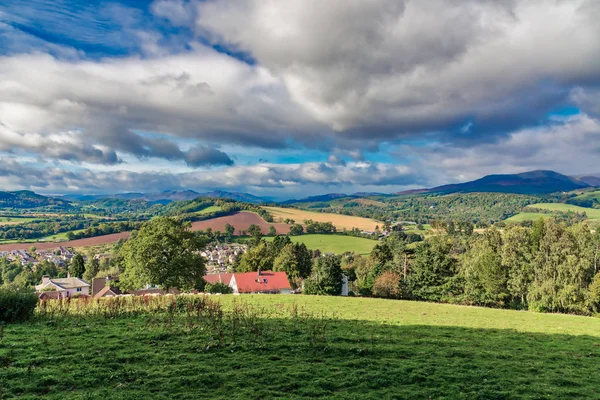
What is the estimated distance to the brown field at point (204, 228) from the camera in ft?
413

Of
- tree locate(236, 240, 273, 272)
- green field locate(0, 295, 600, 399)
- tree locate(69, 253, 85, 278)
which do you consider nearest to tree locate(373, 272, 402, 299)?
tree locate(236, 240, 273, 272)

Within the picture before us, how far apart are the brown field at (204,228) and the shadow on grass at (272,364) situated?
120m

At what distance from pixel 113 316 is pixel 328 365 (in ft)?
45.0

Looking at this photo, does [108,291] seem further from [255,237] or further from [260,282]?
[255,237]

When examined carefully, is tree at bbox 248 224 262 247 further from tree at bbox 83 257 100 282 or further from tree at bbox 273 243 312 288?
tree at bbox 83 257 100 282

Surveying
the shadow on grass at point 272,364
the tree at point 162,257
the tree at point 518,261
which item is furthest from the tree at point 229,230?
the shadow on grass at point 272,364

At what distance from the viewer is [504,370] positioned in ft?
38.0

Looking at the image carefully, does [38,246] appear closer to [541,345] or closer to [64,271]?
[64,271]

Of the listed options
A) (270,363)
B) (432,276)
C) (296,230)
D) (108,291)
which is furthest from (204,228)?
(270,363)

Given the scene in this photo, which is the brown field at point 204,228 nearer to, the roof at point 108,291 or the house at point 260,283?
the house at point 260,283

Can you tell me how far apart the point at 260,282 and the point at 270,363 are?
179 ft

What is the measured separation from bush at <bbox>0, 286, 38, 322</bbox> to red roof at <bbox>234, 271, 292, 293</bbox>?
46.0 metres

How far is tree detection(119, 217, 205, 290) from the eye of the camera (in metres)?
33.2

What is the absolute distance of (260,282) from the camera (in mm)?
64062
